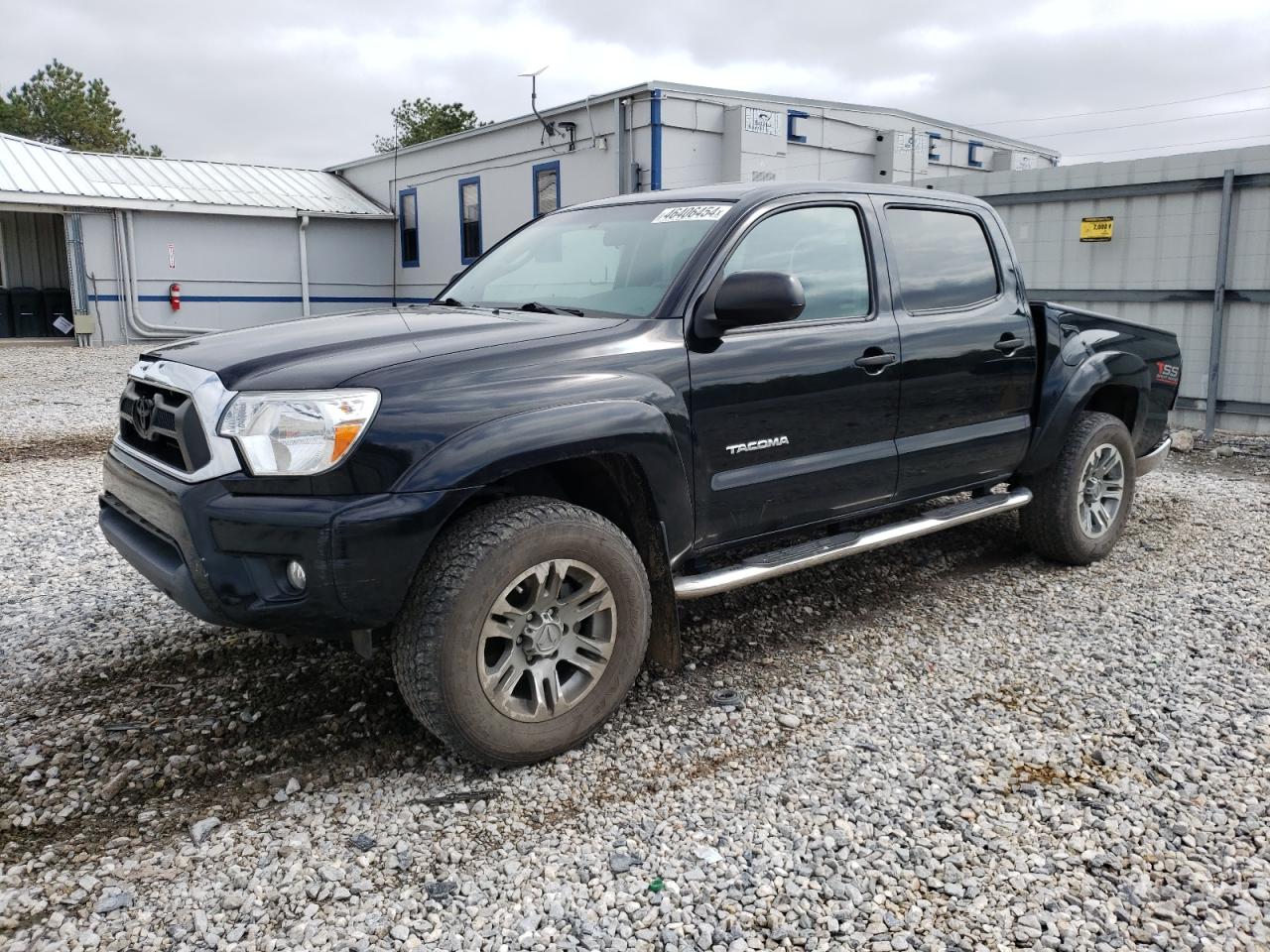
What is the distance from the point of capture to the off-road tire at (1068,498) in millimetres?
5148

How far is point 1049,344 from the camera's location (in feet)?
16.3

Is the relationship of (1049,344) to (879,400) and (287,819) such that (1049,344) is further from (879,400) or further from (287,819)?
(287,819)

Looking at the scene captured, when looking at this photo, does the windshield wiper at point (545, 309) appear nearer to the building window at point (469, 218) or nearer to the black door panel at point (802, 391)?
the black door panel at point (802, 391)

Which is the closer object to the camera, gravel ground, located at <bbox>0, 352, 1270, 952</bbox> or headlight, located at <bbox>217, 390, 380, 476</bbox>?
gravel ground, located at <bbox>0, 352, 1270, 952</bbox>

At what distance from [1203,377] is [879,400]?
6.97 meters

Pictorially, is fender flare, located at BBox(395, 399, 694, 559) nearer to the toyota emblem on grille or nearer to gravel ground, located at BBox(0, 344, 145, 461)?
the toyota emblem on grille

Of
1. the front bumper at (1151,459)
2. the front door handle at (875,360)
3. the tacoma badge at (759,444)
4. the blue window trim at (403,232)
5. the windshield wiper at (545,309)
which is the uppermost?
the blue window trim at (403,232)

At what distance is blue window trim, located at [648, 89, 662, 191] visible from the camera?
15.1m

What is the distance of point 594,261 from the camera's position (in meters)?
4.10

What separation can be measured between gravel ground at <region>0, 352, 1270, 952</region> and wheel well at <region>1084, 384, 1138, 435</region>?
4.08 ft

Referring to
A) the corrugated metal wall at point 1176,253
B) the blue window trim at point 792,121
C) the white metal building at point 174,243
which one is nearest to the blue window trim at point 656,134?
the blue window trim at point 792,121

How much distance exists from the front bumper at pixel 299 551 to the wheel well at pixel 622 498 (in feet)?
1.58

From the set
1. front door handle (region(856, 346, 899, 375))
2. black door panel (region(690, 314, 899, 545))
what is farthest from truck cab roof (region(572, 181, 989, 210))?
front door handle (region(856, 346, 899, 375))

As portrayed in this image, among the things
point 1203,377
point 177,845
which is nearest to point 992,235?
point 177,845
